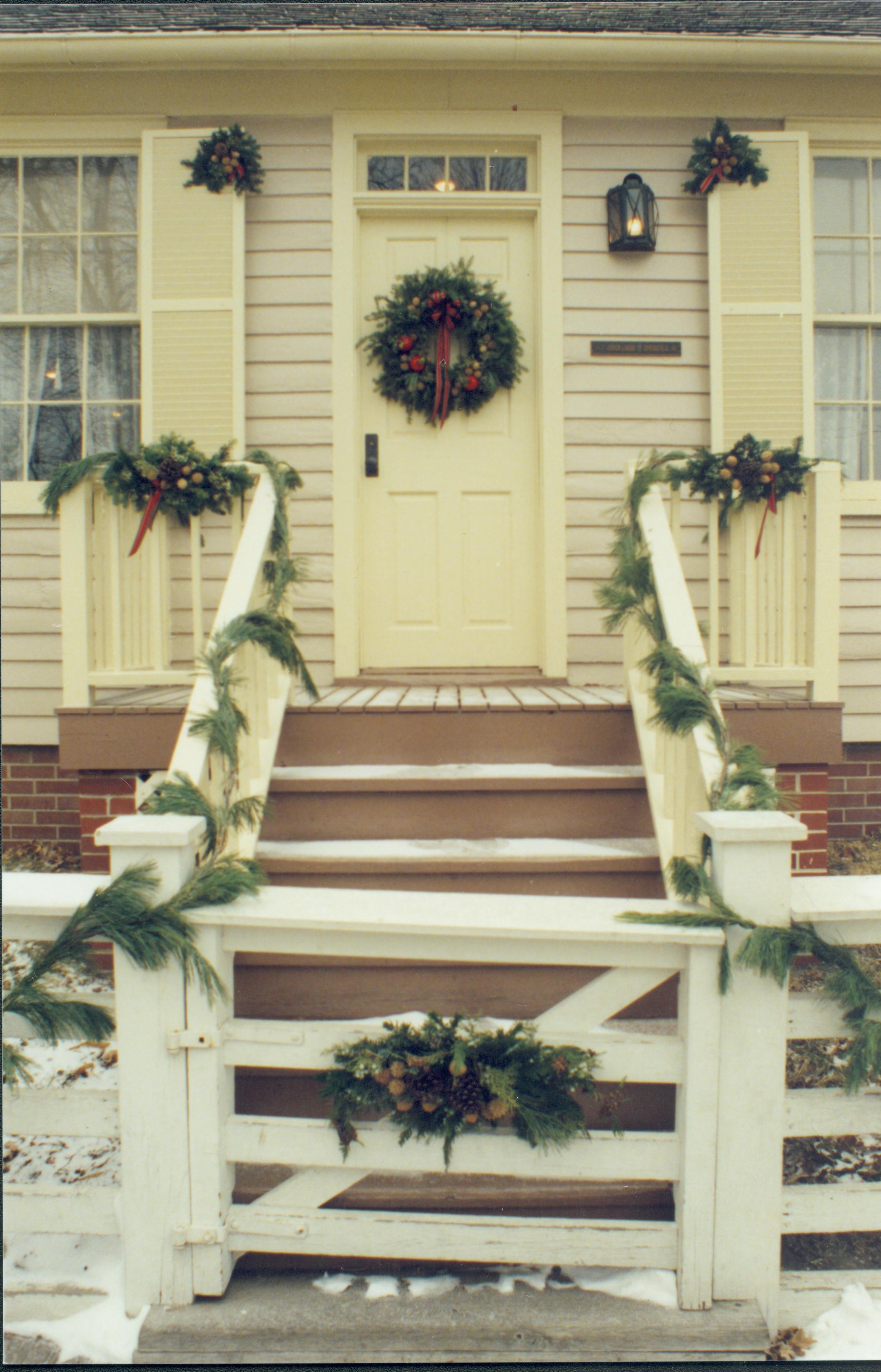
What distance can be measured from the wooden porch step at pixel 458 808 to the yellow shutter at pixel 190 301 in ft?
6.55

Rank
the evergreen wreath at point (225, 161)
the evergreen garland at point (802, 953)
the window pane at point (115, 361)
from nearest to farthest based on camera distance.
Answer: the evergreen garland at point (802, 953) → the evergreen wreath at point (225, 161) → the window pane at point (115, 361)

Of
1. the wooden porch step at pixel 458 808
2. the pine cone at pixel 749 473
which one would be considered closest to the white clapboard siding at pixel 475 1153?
the wooden porch step at pixel 458 808

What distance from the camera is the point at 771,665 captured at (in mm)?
2949

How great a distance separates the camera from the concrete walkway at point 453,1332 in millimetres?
1588

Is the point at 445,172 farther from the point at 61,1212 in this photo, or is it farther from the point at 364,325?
the point at 61,1212

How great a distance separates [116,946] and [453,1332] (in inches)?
40.7

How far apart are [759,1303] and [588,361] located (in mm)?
3517

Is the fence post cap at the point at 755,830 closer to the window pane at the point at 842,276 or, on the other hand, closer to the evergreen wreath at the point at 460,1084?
the evergreen wreath at the point at 460,1084

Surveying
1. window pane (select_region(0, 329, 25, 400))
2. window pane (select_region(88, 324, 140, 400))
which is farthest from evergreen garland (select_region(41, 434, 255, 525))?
window pane (select_region(0, 329, 25, 400))

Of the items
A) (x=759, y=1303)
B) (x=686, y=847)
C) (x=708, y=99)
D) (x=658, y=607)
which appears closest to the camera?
(x=759, y=1303)

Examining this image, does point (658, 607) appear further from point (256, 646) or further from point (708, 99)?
point (708, 99)

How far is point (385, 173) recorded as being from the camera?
382 centimetres

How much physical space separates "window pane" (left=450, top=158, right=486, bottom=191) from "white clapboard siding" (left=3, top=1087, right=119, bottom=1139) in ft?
13.0

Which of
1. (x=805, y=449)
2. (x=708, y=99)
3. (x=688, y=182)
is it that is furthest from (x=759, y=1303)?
(x=708, y=99)
